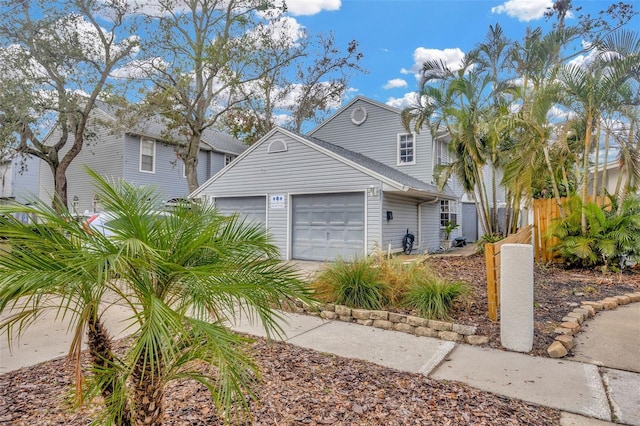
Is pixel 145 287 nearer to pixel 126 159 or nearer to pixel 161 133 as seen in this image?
pixel 161 133

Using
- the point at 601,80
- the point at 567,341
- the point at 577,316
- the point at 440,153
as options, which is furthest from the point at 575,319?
the point at 440,153

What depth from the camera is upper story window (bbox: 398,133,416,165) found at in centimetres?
1493

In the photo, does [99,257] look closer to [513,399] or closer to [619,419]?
[513,399]

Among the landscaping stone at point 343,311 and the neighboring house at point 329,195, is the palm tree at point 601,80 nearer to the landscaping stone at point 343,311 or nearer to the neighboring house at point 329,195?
→ the neighboring house at point 329,195

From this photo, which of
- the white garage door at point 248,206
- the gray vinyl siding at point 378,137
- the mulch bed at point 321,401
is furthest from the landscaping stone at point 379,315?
the gray vinyl siding at point 378,137

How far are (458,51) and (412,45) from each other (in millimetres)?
1966

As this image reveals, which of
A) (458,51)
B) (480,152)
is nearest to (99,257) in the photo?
(480,152)

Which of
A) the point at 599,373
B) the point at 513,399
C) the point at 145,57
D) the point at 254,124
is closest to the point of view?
the point at 513,399

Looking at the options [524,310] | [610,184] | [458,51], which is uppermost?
[458,51]

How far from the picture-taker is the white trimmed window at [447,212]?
52.2 feet

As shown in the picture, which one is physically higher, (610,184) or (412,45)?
(412,45)

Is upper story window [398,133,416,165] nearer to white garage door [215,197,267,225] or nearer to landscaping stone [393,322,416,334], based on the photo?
white garage door [215,197,267,225]

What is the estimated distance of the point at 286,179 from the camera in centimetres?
1193

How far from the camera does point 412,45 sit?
48.6 ft
